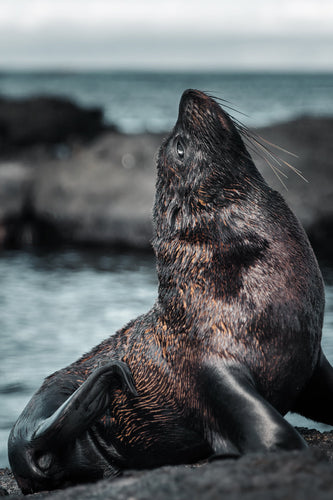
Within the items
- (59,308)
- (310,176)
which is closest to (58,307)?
(59,308)

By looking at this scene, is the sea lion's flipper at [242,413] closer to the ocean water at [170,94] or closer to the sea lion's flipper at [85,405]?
the sea lion's flipper at [85,405]

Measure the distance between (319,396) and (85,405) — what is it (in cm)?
112

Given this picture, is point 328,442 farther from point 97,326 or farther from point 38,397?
point 97,326

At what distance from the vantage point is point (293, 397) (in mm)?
3156

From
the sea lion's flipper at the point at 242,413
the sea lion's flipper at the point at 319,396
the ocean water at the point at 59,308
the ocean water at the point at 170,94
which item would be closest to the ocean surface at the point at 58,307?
the ocean water at the point at 59,308

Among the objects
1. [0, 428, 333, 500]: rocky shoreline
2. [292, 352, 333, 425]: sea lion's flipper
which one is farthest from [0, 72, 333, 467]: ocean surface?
[0, 428, 333, 500]: rocky shoreline

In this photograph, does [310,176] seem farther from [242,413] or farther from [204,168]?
[242,413]

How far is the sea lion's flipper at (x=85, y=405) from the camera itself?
314 cm

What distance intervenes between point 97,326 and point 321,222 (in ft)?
12.4

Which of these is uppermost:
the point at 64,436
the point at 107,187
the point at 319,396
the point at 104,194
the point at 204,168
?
the point at 107,187

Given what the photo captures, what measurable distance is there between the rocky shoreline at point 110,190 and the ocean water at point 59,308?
59cm

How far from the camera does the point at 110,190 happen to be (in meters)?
11.2

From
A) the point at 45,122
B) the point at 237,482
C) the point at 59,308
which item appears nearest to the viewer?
the point at 237,482

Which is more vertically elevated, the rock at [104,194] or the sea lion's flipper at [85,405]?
the rock at [104,194]
